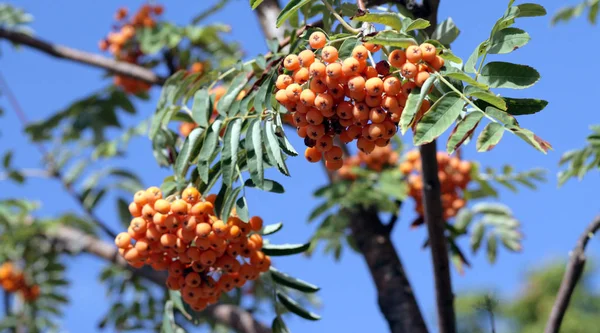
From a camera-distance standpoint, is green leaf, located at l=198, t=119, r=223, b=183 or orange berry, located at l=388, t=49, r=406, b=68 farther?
green leaf, located at l=198, t=119, r=223, b=183

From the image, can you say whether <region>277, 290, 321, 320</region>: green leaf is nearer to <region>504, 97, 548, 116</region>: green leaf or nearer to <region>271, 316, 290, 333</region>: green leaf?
<region>271, 316, 290, 333</region>: green leaf

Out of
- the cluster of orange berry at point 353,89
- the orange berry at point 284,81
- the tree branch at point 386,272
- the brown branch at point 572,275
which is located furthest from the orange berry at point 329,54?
the tree branch at point 386,272

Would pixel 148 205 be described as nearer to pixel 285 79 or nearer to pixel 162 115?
pixel 162 115

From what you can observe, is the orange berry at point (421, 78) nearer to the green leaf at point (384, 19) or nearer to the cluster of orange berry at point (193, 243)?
the green leaf at point (384, 19)

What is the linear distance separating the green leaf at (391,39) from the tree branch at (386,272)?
1.66 meters

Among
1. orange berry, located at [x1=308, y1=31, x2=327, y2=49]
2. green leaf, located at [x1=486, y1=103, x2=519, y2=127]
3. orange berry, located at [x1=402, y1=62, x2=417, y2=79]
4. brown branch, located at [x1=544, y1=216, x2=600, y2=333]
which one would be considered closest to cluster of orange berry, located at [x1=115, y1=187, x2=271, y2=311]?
orange berry, located at [x1=308, y1=31, x2=327, y2=49]

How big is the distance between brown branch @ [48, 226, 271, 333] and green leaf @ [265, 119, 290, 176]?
125 cm

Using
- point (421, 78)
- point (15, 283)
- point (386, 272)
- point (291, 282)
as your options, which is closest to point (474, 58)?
point (421, 78)

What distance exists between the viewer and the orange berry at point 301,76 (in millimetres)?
1694

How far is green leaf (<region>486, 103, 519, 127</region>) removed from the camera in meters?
1.55

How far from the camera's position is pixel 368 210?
348 cm

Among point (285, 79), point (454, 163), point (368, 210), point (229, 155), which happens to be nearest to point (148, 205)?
point (229, 155)

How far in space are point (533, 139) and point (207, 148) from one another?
2.83 ft

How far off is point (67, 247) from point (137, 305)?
61 centimetres
